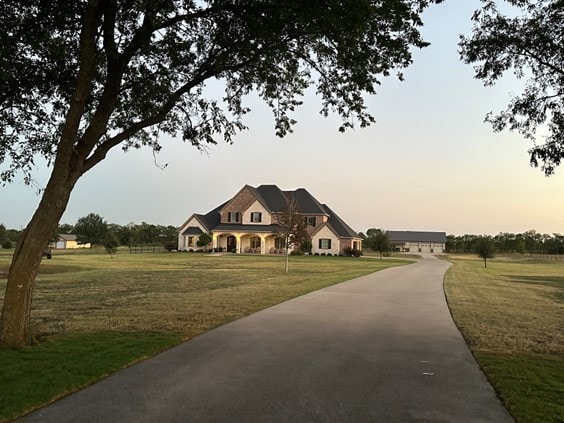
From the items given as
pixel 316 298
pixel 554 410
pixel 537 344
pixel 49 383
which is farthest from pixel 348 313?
pixel 49 383

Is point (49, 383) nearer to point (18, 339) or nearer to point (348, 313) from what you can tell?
point (18, 339)

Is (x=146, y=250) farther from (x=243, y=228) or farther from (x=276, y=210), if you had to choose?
(x=276, y=210)

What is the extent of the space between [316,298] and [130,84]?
8.49m

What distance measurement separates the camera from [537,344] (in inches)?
364

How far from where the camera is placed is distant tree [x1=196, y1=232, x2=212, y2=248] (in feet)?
188

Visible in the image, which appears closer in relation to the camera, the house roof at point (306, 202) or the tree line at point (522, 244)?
the house roof at point (306, 202)

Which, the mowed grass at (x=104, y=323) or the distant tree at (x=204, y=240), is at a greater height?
the distant tree at (x=204, y=240)

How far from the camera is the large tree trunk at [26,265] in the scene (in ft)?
25.2

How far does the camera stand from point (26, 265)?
7.77m

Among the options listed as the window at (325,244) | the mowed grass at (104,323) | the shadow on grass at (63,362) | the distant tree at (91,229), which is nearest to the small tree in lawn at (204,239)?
the window at (325,244)

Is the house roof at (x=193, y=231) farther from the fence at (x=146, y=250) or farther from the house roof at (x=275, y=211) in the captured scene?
the fence at (x=146, y=250)

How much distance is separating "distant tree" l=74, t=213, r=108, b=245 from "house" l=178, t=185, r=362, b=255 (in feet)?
80.7

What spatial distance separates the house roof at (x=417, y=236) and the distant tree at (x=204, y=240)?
66093 millimetres

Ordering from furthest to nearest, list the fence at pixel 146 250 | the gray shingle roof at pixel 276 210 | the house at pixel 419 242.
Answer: the house at pixel 419 242
the fence at pixel 146 250
the gray shingle roof at pixel 276 210
